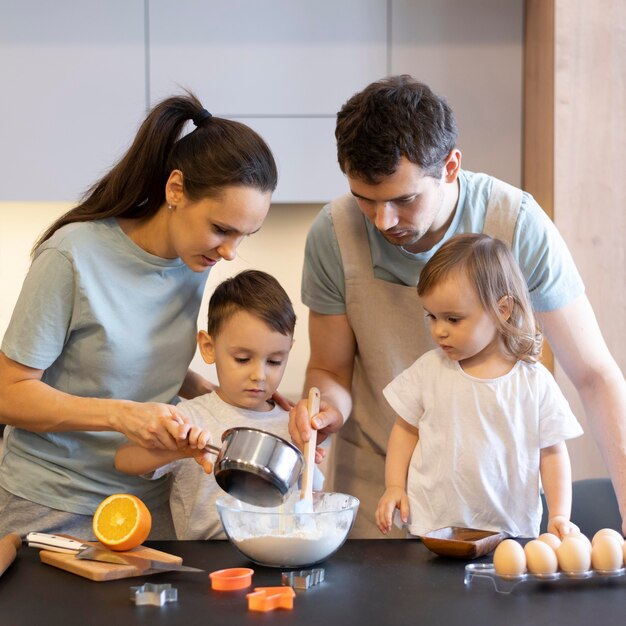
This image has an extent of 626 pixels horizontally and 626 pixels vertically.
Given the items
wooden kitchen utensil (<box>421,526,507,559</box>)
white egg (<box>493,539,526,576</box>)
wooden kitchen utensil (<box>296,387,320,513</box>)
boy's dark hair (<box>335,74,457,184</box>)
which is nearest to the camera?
white egg (<box>493,539,526,576</box>)

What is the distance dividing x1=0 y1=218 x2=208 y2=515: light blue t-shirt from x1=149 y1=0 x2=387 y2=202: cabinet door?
1375 mm

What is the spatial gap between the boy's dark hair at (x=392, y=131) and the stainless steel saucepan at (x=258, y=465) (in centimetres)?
49

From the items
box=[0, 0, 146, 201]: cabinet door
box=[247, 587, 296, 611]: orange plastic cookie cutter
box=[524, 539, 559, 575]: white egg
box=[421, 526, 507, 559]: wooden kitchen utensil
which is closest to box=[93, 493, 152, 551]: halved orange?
box=[247, 587, 296, 611]: orange plastic cookie cutter

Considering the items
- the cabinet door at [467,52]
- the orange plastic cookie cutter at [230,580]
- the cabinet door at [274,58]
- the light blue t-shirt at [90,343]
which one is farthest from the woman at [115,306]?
the cabinet door at [467,52]

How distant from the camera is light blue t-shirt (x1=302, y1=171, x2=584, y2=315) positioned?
1.68 metres

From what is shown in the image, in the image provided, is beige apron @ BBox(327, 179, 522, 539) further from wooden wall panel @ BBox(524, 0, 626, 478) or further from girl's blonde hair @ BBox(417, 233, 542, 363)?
wooden wall panel @ BBox(524, 0, 626, 478)

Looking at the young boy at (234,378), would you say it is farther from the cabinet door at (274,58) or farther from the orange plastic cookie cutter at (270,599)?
the cabinet door at (274,58)

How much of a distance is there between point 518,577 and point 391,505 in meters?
0.40

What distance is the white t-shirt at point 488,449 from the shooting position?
1518 millimetres

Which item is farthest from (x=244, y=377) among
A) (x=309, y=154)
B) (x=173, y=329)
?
(x=309, y=154)

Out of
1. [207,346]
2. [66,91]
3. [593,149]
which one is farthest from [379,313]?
[66,91]

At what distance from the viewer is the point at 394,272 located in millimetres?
1771

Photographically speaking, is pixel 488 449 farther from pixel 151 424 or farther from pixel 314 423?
pixel 151 424

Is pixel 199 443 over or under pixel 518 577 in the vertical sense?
over
